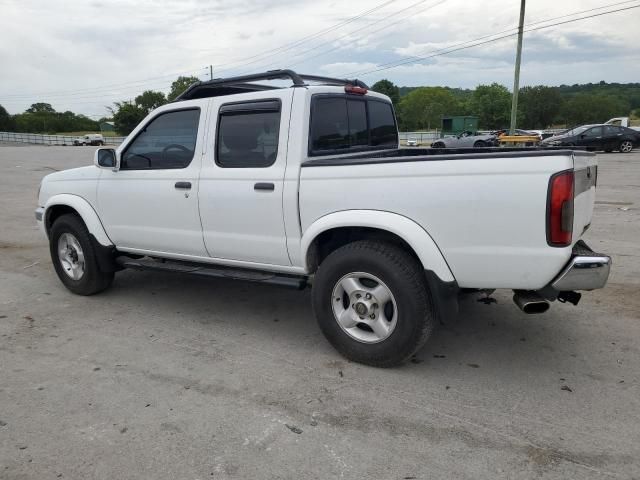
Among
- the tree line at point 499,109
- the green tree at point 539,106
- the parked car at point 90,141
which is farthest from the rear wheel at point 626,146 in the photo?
the green tree at point 539,106

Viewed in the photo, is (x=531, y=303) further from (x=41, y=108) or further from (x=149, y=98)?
(x=41, y=108)

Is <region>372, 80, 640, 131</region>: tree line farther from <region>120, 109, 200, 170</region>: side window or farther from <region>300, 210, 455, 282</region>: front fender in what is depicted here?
<region>300, 210, 455, 282</region>: front fender

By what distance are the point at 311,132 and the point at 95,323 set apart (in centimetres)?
254

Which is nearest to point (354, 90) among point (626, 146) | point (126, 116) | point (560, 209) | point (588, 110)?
point (560, 209)

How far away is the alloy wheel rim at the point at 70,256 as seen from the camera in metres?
5.30

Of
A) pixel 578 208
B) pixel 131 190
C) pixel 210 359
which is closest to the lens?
pixel 578 208

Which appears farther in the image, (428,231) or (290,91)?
(290,91)

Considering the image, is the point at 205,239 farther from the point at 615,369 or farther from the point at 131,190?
the point at 615,369

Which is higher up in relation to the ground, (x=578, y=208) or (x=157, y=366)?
(x=578, y=208)

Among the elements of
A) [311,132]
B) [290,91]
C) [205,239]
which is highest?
[290,91]

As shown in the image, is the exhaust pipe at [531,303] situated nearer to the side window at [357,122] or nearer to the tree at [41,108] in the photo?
the side window at [357,122]

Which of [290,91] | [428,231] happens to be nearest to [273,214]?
[290,91]

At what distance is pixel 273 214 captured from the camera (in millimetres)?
3938

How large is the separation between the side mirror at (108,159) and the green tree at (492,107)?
93032 millimetres
